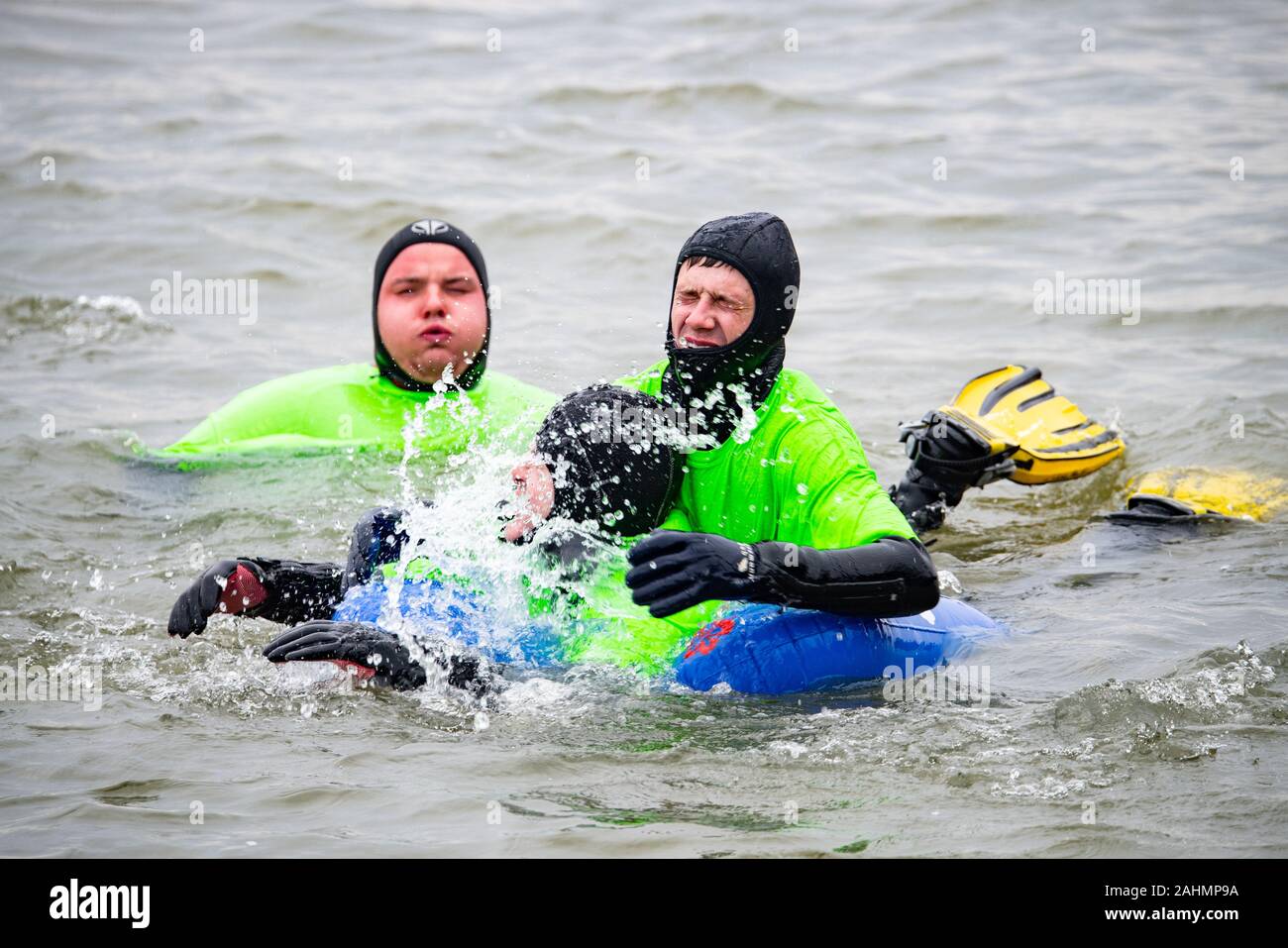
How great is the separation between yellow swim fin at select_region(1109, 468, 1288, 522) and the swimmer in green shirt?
283cm

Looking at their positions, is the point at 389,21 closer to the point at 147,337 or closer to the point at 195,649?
the point at 147,337

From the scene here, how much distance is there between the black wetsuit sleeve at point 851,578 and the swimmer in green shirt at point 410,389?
11.1 ft

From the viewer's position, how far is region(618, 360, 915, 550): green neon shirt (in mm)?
4816

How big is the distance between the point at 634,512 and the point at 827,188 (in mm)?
8148

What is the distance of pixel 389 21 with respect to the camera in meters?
16.3

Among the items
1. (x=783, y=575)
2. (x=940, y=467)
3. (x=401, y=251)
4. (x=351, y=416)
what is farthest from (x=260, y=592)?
(x=940, y=467)

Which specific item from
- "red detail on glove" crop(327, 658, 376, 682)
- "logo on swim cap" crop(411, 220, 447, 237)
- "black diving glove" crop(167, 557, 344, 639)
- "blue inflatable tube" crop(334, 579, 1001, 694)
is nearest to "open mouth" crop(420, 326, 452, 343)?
"logo on swim cap" crop(411, 220, 447, 237)

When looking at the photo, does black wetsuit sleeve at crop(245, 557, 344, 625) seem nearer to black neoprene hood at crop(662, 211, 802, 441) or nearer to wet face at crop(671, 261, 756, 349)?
black neoprene hood at crop(662, 211, 802, 441)

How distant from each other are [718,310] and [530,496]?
823mm

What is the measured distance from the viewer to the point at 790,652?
4988 millimetres

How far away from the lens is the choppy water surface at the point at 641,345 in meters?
4.24

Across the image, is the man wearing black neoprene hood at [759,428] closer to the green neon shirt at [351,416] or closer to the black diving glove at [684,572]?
the black diving glove at [684,572]

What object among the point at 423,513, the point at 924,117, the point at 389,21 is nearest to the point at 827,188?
the point at 924,117

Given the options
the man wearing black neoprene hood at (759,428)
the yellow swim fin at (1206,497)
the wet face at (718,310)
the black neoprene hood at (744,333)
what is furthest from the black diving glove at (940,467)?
the wet face at (718,310)
